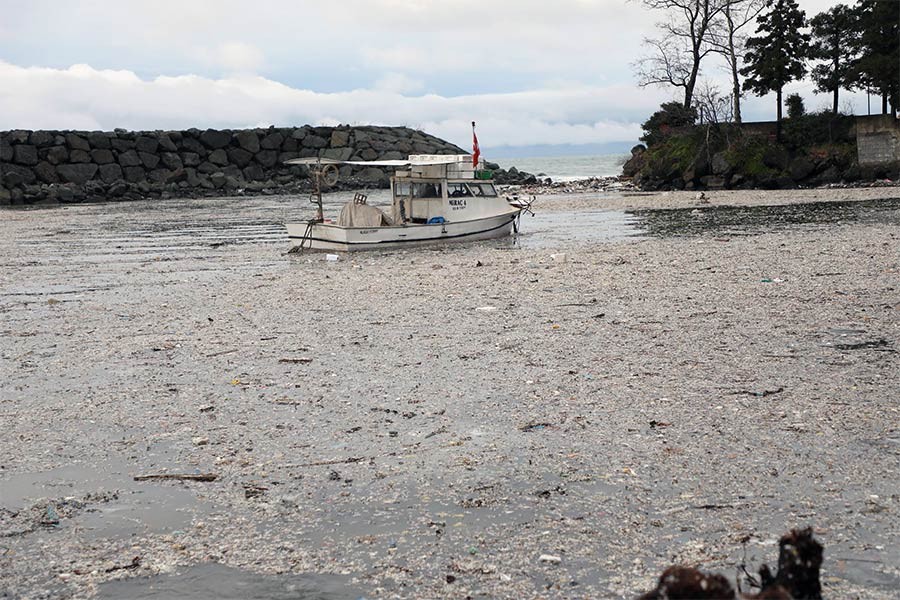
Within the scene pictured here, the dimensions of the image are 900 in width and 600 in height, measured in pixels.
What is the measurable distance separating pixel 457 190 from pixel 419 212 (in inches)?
45.5

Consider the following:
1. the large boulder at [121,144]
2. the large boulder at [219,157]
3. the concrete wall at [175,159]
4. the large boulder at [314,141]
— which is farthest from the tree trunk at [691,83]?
the large boulder at [121,144]

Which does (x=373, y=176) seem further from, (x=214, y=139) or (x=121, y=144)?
(x=121, y=144)

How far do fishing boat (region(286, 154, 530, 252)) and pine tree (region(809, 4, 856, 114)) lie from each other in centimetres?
3026

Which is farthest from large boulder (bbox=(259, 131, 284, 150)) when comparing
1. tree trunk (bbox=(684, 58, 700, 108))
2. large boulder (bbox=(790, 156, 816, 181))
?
large boulder (bbox=(790, 156, 816, 181))

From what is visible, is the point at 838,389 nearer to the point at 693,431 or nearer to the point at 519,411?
the point at 693,431

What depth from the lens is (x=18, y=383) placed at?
27.9 feet

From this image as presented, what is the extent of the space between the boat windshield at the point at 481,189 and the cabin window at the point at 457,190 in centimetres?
17

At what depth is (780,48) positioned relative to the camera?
47.0m

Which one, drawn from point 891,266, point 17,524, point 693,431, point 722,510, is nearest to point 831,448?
point 693,431

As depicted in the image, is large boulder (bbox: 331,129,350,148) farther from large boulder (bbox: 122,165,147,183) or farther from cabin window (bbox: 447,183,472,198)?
cabin window (bbox: 447,183,472,198)

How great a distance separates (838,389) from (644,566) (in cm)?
363

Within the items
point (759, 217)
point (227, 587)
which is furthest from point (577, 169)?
point (227, 587)

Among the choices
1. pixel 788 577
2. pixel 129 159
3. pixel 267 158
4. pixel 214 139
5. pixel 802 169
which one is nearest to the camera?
pixel 788 577

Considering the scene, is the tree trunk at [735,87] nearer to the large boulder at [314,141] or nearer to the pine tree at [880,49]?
the pine tree at [880,49]
